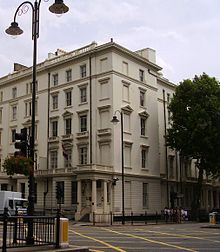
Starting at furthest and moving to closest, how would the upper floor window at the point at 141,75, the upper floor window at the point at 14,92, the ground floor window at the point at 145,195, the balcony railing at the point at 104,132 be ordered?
the upper floor window at the point at 14,92, the upper floor window at the point at 141,75, the ground floor window at the point at 145,195, the balcony railing at the point at 104,132

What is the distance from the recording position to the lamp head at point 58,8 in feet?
55.3

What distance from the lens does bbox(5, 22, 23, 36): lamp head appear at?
18156 mm

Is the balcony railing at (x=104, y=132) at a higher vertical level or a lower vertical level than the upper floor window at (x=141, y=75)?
lower

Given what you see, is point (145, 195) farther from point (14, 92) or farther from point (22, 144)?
→ point (22, 144)

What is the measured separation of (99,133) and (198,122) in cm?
1123

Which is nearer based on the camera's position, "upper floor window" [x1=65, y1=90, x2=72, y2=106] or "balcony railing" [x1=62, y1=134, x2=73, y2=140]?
"balcony railing" [x1=62, y1=134, x2=73, y2=140]

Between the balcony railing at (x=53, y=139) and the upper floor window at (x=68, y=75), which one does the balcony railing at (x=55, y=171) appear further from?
the upper floor window at (x=68, y=75)

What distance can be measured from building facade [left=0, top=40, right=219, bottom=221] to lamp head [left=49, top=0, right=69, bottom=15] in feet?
100

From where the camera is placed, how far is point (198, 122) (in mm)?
50344

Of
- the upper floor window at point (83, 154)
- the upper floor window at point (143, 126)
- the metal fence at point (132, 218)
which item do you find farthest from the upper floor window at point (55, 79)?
the metal fence at point (132, 218)

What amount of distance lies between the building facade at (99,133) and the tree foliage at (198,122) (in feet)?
13.7

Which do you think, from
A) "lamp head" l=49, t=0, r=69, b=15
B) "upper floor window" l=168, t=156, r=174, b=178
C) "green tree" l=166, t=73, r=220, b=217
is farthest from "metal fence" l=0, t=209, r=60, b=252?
"upper floor window" l=168, t=156, r=174, b=178

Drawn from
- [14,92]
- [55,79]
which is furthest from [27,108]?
[55,79]

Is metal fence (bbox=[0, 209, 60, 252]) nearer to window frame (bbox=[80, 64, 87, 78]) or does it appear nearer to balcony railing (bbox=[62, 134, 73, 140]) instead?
balcony railing (bbox=[62, 134, 73, 140])
